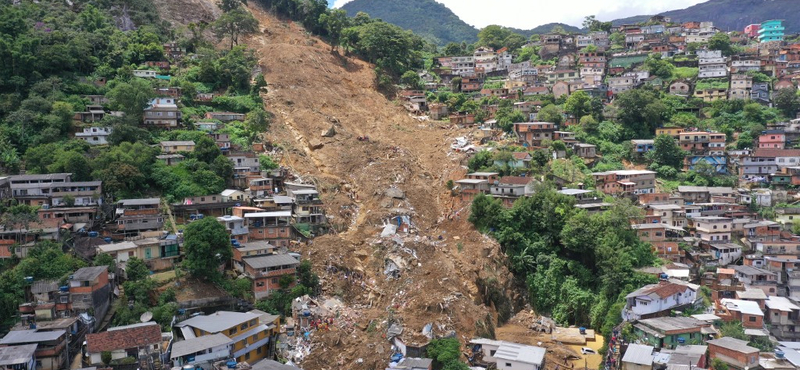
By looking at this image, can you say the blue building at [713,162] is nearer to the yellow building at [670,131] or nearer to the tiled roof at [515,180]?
the yellow building at [670,131]

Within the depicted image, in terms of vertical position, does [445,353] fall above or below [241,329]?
below

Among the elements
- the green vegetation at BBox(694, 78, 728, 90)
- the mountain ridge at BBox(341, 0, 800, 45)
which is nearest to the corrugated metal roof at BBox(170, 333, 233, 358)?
the green vegetation at BBox(694, 78, 728, 90)

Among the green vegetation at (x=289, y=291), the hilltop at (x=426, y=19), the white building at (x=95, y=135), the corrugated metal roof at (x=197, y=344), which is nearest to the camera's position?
the corrugated metal roof at (x=197, y=344)

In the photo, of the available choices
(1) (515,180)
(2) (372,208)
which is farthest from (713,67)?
(2) (372,208)

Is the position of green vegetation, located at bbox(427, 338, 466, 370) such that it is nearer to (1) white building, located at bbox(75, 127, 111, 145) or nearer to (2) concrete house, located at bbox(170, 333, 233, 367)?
(2) concrete house, located at bbox(170, 333, 233, 367)

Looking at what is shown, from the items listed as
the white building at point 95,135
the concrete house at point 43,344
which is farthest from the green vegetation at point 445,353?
the white building at point 95,135

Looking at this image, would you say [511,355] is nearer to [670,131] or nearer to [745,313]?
[745,313]

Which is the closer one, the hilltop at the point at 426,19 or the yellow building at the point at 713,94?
the yellow building at the point at 713,94
